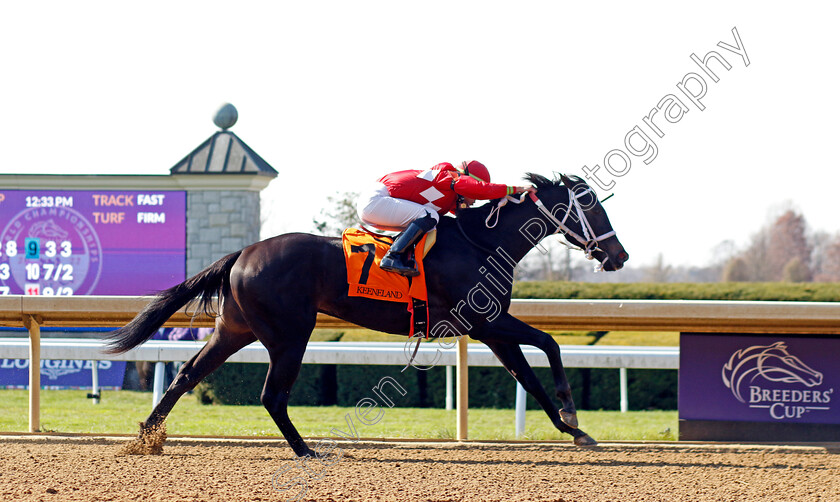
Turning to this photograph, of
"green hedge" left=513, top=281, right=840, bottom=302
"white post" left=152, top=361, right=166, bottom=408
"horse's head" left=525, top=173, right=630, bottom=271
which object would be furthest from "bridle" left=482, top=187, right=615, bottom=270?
"green hedge" left=513, top=281, right=840, bottom=302

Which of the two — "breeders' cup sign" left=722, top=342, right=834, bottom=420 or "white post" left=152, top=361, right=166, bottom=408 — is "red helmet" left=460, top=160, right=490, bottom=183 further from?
"white post" left=152, top=361, right=166, bottom=408

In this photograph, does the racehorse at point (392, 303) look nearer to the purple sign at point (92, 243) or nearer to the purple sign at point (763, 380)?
the purple sign at point (763, 380)

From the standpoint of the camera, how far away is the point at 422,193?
17.6 ft

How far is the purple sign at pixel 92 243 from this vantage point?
456 inches

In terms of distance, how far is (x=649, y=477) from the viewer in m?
4.59

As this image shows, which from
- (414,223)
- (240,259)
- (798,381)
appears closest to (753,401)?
(798,381)

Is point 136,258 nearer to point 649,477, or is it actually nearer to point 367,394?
point 367,394

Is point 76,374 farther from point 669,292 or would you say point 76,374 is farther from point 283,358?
point 669,292

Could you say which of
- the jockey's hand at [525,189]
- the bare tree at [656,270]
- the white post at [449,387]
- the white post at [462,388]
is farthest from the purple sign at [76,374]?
the bare tree at [656,270]

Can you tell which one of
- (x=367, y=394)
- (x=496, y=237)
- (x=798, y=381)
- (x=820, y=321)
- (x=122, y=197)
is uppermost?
(x=122, y=197)

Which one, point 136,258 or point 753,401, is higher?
point 136,258

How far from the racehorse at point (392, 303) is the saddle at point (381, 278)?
0.16ft

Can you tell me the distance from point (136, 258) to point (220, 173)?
157 centimetres

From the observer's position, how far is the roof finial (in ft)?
41.6
